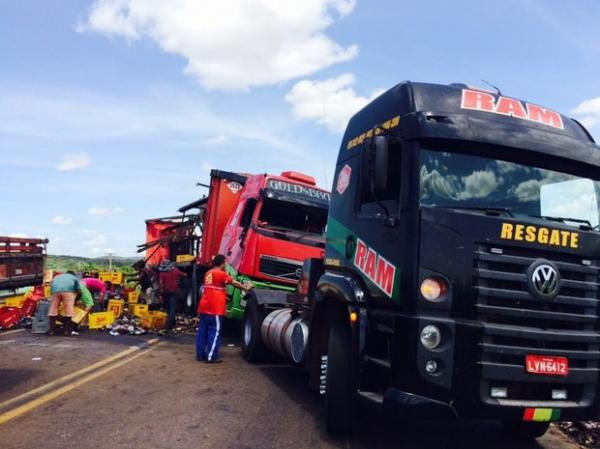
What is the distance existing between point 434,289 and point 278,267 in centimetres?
581

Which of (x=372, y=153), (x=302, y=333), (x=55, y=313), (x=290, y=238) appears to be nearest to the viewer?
(x=372, y=153)

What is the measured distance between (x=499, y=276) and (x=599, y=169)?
5.30 ft

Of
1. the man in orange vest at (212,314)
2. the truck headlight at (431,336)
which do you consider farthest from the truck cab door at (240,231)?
the truck headlight at (431,336)

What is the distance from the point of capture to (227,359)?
30.5ft

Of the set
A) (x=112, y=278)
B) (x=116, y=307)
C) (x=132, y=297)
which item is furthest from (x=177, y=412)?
(x=112, y=278)

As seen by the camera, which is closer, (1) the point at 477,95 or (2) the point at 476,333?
(2) the point at 476,333

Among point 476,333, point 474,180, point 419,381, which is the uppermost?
point 474,180

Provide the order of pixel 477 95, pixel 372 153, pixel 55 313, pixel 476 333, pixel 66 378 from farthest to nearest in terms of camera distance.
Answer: pixel 55 313, pixel 66 378, pixel 477 95, pixel 372 153, pixel 476 333

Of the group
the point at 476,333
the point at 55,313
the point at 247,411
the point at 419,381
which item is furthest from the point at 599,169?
the point at 55,313

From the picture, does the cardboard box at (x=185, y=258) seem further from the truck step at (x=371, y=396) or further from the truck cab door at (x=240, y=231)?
the truck step at (x=371, y=396)

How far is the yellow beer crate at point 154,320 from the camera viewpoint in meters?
12.6

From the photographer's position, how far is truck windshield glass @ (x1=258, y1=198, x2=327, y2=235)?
1023 cm

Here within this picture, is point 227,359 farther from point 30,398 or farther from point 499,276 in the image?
point 499,276

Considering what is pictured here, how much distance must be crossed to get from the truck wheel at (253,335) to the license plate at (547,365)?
16.7 ft
